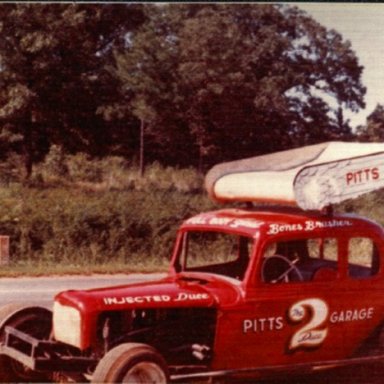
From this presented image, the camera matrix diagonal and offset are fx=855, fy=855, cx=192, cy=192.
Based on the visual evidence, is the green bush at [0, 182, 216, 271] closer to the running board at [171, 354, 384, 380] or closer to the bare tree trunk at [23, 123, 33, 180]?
the bare tree trunk at [23, 123, 33, 180]

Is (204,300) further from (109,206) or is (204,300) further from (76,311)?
(109,206)

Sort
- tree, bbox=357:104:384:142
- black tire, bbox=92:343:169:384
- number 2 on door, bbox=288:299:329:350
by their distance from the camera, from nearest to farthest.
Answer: black tire, bbox=92:343:169:384 → number 2 on door, bbox=288:299:329:350 → tree, bbox=357:104:384:142

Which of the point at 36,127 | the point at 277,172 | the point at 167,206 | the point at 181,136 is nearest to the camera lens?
the point at 277,172

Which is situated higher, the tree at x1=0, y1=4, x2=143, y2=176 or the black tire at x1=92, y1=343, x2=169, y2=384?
the tree at x1=0, y1=4, x2=143, y2=176

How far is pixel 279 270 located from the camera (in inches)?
251

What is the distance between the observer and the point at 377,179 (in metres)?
6.30

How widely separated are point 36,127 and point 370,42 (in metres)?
21.0

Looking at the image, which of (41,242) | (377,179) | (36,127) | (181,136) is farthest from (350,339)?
(181,136)

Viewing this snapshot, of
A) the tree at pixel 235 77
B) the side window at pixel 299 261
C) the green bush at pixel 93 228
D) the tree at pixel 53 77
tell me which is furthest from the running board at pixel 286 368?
the tree at pixel 235 77

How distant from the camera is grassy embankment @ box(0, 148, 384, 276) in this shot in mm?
17469

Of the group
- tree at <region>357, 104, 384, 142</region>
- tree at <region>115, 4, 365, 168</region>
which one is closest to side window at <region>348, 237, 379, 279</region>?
tree at <region>357, 104, 384, 142</region>

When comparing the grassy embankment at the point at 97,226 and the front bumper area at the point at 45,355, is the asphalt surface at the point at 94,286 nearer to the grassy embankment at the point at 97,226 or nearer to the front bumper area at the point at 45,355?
the grassy embankment at the point at 97,226

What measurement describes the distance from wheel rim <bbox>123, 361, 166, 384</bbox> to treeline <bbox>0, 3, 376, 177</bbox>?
60.8 feet

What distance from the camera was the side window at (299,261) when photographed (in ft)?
20.7
